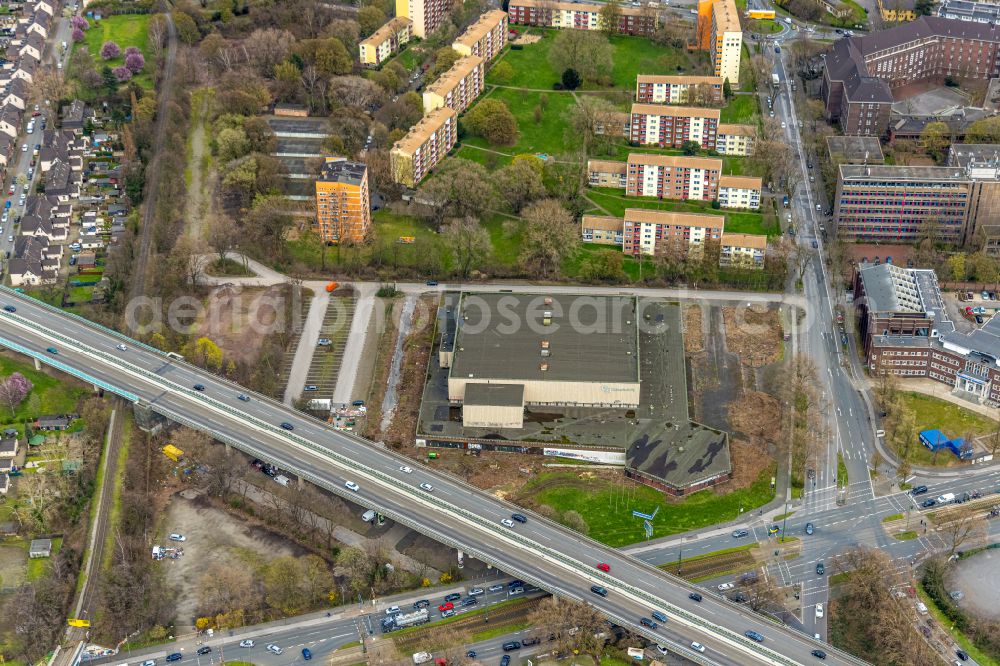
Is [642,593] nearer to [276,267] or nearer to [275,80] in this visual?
[276,267]

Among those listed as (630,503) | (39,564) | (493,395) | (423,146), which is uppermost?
(423,146)

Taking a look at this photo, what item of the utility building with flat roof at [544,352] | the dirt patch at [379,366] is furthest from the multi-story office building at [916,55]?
the dirt patch at [379,366]

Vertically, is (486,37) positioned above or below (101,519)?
above

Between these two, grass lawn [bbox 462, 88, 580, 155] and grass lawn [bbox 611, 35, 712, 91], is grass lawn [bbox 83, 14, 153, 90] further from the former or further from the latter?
grass lawn [bbox 611, 35, 712, 91]

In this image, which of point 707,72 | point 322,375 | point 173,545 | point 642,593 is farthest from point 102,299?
point 707,72

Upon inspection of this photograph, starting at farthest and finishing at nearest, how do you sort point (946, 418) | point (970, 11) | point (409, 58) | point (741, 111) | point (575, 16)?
point (575, 16), point (409, 58), point (970, 11), point (741, 111), point (946, 418)

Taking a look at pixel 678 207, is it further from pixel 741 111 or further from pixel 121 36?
pixel 121 36

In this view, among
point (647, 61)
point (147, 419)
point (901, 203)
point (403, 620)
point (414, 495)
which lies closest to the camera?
point (403, 620)

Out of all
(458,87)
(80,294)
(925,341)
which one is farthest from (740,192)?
(80,294)
